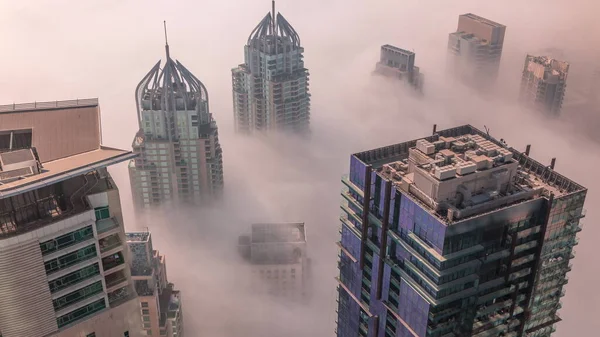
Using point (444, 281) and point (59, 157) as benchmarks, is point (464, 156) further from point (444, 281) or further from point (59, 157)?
point (59, 157)

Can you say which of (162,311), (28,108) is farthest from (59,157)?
(162,311)

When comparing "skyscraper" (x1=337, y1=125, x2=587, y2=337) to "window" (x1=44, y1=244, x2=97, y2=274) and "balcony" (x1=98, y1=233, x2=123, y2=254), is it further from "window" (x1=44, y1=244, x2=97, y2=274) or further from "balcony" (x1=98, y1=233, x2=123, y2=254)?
"window" (x1=44, y1=244, x2=97, y2=274)

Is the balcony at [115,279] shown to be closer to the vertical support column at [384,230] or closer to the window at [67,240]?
the window at [67,240]

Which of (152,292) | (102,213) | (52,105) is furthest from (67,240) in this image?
(152,292)

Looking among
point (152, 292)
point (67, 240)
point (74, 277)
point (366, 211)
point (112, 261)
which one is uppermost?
point (67, 240)

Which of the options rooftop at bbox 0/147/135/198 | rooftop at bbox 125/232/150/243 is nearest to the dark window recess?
rooftop at bbox 0/147/135/198

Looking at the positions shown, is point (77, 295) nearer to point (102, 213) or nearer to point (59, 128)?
point (102, 213)
